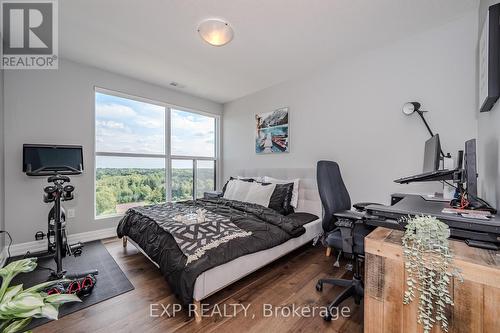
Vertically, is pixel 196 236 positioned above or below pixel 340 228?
below

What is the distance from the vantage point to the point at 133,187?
371 cm

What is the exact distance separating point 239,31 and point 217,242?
2.19m

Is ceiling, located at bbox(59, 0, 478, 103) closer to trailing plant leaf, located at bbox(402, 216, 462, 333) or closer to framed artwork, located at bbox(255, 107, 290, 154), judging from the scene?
framed artwork, located at bbox(255, 107, 290, 154)

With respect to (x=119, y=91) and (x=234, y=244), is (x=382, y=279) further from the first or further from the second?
(x=119, y=91)

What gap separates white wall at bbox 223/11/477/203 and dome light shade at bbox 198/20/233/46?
1.65 metres

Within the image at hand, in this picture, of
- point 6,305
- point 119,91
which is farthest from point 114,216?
Answer: point 6,305

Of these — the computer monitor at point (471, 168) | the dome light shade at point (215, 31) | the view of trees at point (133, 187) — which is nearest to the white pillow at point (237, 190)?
the view of trees at point (133, 187)

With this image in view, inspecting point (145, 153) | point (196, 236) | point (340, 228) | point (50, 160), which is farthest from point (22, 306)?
point (145, 153)

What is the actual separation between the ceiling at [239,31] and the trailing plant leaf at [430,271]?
6.66ft

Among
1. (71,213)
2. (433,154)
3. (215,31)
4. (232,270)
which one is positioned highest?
(215,31)

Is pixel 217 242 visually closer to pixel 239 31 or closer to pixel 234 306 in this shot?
pixel 234 306

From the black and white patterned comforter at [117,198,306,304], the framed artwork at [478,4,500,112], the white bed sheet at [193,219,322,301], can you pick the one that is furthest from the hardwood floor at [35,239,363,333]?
the framed artwork at [478,4,500,112]

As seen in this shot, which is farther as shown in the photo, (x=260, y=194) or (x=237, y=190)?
(x=237, y=190)

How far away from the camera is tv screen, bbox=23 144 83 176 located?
2.59 m
